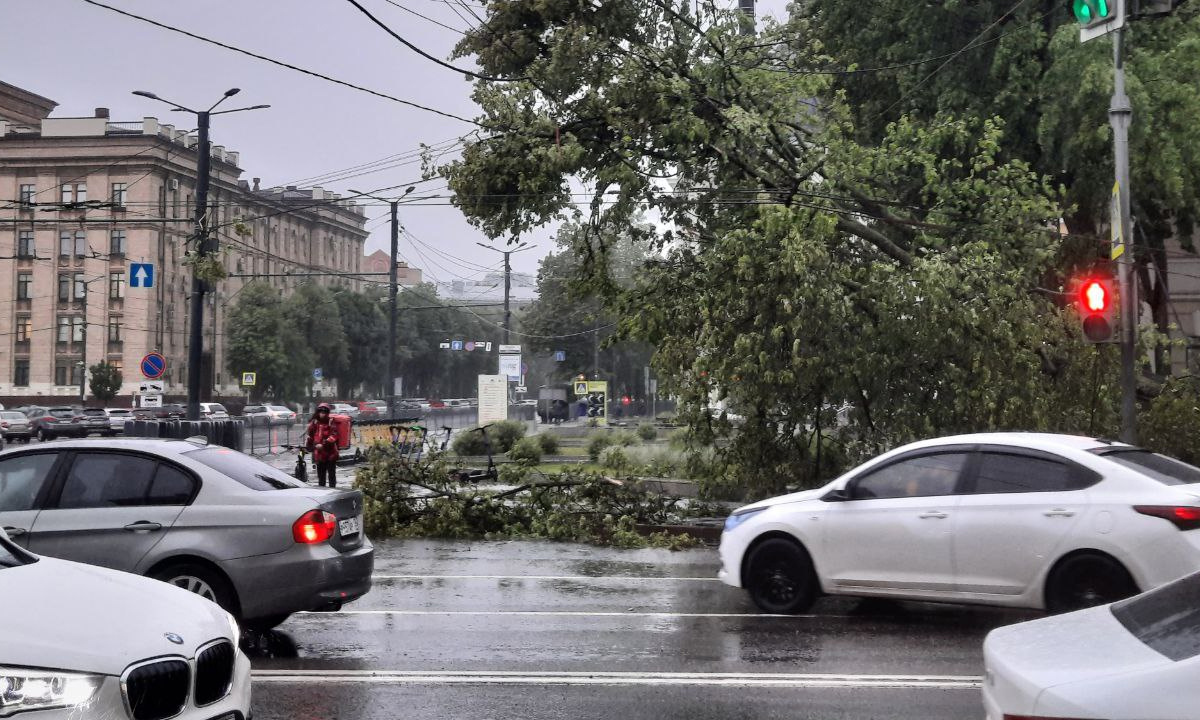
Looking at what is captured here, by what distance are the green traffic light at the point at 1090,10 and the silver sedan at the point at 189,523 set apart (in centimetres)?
1046

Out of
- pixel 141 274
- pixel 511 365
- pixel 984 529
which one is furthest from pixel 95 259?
pixel 984 529

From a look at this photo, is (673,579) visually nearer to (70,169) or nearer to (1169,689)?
(1169,689)

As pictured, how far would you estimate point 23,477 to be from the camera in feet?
29.8

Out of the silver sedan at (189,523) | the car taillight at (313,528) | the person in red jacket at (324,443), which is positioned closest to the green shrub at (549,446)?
the person in red jacket at (324,443)

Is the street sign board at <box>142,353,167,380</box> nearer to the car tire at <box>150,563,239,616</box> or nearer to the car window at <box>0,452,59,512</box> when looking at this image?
the car window at <box>0,452,59,512</box>

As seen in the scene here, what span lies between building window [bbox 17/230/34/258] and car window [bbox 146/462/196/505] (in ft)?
261

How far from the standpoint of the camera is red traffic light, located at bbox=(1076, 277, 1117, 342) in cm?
1416

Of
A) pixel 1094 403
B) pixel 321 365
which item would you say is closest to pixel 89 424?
pixel 321 365

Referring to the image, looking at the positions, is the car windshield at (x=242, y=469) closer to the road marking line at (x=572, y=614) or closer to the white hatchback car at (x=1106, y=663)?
the road marking line at (x=572, y=614)

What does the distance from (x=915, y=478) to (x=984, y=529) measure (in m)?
0.77

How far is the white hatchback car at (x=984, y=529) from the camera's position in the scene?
9195 millimetres

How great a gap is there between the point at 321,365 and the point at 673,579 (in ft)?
270

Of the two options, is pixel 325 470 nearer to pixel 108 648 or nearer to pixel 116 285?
pixel 108 648

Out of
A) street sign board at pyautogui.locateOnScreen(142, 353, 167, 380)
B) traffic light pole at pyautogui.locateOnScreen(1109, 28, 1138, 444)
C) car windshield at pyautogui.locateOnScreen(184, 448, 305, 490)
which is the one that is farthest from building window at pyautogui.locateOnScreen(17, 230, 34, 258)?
car windshield at pyautogui.locateOnScreen(184, 448, 305, 490)
